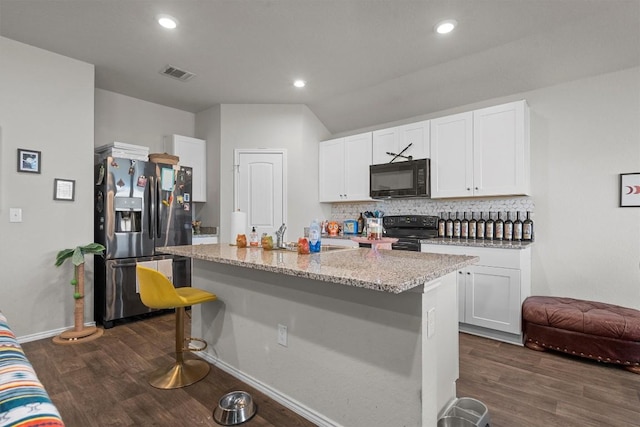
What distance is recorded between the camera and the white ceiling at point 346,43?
2477mm

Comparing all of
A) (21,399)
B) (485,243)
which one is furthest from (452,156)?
(21,399)

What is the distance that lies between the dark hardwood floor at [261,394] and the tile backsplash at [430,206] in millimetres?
1476

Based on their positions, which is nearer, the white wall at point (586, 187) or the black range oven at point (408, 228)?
the white wall at point (586, 187)

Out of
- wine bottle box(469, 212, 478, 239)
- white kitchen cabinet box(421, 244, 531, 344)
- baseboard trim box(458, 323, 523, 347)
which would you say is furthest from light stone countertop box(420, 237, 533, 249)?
baseboard trim box(458, 323, 523, 347)

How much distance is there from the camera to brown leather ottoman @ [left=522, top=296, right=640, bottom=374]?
7.87 ft

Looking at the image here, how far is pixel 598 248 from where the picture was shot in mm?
3051

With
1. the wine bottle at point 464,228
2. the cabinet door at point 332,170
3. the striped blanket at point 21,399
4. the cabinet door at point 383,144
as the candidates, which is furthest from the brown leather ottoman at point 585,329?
the striped blanket at point 21,399

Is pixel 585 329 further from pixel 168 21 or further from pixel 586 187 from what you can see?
pixel 168 21

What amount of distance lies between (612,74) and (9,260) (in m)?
5.82

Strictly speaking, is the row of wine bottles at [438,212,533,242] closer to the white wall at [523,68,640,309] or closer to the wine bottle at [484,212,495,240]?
the wine bottle at [484,212,495,240]

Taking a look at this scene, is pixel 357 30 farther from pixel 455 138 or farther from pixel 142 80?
pixel 142 80

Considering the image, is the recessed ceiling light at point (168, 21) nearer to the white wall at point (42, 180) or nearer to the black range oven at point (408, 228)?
the white wall at point (42, 180)

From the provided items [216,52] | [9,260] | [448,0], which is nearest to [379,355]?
[448,0]

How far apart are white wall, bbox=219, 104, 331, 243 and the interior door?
117 millimetres
